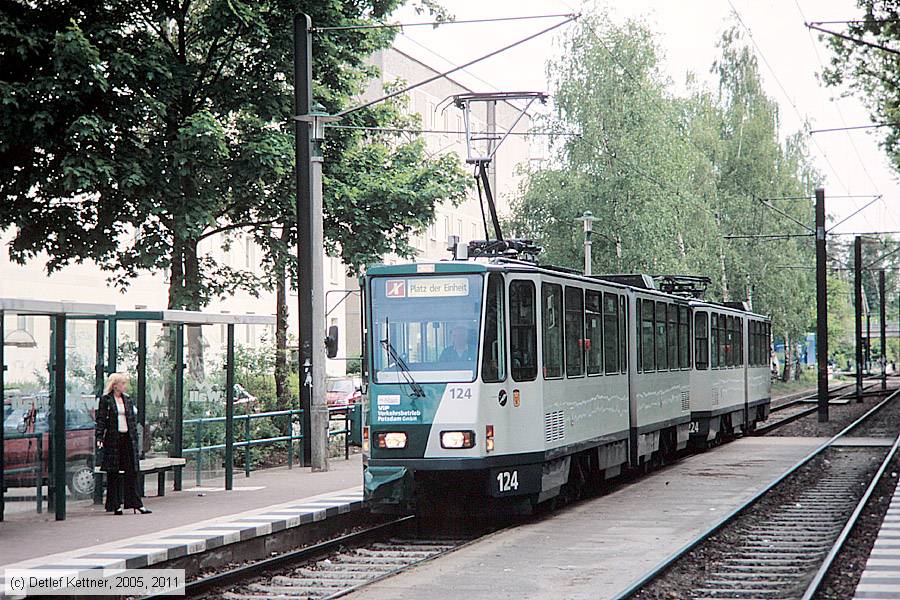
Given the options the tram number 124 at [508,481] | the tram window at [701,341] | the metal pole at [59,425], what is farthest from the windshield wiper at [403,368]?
the tram window at [701,341]

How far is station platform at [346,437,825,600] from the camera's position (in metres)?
11.3

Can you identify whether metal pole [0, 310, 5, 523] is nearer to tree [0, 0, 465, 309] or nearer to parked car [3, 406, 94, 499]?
parked car [3, 406, 94, 499]

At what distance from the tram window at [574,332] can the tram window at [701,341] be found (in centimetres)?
938

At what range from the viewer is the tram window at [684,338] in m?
25.1

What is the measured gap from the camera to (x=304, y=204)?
69.7 ft

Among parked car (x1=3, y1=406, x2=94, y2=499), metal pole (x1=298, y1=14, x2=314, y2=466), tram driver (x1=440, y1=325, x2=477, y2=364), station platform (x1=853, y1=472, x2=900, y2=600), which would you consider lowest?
station platform (x1=853, y1=472, x2=900, y2=600)

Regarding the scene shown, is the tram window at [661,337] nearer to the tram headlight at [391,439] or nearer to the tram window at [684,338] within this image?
the tram window at [684,338]

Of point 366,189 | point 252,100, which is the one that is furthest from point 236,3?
point 366,189

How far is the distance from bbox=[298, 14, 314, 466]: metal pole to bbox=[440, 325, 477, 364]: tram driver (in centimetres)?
650

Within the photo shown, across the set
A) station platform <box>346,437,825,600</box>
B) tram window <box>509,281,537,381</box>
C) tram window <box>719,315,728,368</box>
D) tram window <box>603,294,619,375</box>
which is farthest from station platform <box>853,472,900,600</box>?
tram window <box>719,315,728,368</box>

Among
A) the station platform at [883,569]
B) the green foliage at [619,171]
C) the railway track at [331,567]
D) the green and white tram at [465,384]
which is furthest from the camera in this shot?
the green foliage at [619,171]

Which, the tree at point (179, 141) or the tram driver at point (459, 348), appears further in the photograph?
the tree at point (179, 141)

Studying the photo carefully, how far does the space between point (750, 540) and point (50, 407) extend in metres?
7.90

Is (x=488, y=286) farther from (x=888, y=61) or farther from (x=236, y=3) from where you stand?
(x=888, y=61)
